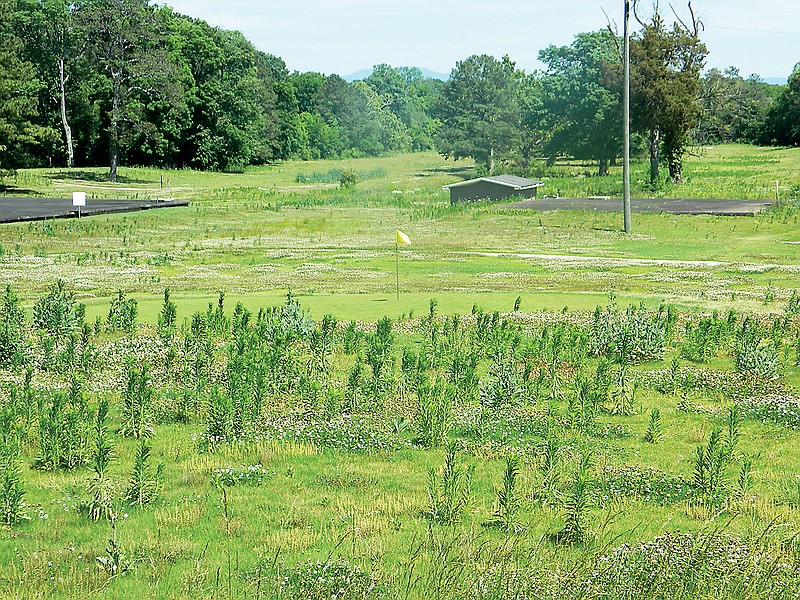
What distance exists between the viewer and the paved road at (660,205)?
46500 millimetres

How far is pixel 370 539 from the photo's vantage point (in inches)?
278

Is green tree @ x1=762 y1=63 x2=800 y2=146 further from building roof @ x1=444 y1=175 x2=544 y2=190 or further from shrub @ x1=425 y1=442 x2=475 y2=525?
shrub @ x1=425 y1=442 x2=475 y2=525

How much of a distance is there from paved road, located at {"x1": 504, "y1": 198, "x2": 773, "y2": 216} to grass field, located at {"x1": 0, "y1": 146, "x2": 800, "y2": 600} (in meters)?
23.4

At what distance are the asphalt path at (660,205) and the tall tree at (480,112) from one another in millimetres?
38879

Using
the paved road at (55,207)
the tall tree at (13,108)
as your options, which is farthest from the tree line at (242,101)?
the paved road at (55,207)

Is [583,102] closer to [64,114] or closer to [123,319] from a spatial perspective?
[64,114]

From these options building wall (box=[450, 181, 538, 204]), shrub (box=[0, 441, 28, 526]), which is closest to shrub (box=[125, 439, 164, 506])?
shrub (box=[0, 441, 28, 526])

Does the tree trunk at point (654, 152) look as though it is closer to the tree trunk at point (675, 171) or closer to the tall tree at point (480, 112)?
the tree trunk at point (675, 171)

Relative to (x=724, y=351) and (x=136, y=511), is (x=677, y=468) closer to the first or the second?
(x=136, y=511)

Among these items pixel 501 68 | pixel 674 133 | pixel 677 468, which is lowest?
pixel 677 468

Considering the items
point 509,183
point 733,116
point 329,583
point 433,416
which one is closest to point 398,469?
A: point 433,416

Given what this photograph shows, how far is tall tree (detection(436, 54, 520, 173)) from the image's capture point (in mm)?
95125

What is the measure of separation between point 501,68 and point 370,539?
340 ft

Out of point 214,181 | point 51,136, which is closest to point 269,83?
point 214,181
